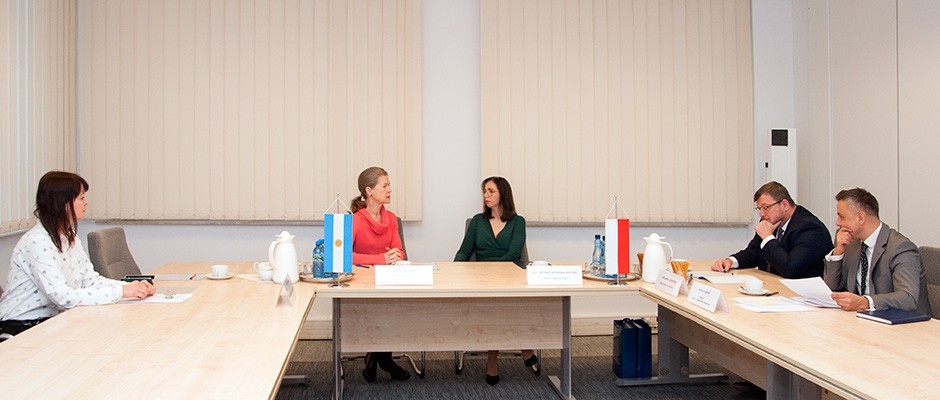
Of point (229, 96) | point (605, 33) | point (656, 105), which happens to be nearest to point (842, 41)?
point (656, 105)

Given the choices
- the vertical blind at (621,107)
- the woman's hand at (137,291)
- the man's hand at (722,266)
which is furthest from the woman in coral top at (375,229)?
the man's hand at (722,266)

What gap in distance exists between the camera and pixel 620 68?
17.2 ft

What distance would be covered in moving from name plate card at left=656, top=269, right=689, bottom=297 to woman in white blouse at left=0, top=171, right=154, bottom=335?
217 cm

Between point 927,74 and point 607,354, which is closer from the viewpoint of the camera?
→ point 927,74

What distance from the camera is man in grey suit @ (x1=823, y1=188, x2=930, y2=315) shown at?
8.46ft

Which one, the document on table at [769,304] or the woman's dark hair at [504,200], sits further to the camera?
the woman's dark hair at [504,200]

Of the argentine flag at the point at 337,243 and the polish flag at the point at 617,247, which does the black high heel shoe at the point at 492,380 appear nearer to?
the polish flag at the point at 617,247

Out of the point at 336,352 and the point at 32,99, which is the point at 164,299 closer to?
the point at 336,352

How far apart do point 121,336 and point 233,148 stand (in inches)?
118

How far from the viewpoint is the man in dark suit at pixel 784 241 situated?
3473 millimetres

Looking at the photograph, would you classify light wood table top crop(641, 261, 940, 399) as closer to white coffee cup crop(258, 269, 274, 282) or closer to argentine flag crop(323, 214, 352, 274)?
argentine flag crop(323, 214, 352, 274)

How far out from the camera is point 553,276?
10.7ft

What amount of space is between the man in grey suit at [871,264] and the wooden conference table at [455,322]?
132 cm

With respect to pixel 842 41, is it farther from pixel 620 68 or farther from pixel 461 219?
pixel 461 219
